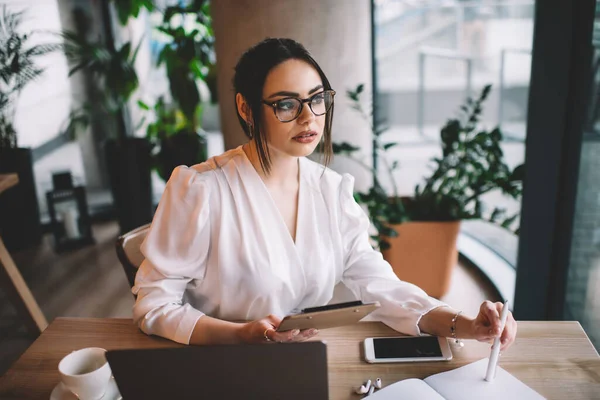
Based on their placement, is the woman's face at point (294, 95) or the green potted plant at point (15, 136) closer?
the woman's face at point (294, 95)

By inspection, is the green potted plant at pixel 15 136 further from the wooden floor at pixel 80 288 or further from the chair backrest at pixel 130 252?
the chair backrest at pixel 130 252

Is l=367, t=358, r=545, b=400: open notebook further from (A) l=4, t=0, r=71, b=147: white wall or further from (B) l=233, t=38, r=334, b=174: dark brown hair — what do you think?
(A) l=4, t=0, r=71, b=147: white wall

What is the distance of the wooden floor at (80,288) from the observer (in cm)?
286

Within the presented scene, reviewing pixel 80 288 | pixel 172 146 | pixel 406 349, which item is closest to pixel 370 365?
pixel 406 349

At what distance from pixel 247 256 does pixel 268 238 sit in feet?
0.24

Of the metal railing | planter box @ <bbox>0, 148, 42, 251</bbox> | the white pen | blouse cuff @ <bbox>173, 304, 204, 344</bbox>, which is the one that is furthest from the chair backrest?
the metal railing

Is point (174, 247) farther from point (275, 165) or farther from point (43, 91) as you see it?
point (43, 91)

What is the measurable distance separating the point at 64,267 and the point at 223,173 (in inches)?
103

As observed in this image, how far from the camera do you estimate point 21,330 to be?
2818mm

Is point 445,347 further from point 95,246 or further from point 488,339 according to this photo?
point 95,246

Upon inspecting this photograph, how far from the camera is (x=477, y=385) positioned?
3.57 feet

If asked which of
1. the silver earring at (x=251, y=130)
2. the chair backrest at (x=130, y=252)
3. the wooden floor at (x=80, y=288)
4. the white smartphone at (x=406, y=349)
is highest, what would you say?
the silver earring at (x=251, y=130)

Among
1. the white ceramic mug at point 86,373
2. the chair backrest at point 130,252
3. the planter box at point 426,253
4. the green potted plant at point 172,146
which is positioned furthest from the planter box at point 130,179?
the white ceramic mug at point 86,373

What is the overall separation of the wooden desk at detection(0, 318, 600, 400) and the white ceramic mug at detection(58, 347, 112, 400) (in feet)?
0.41
